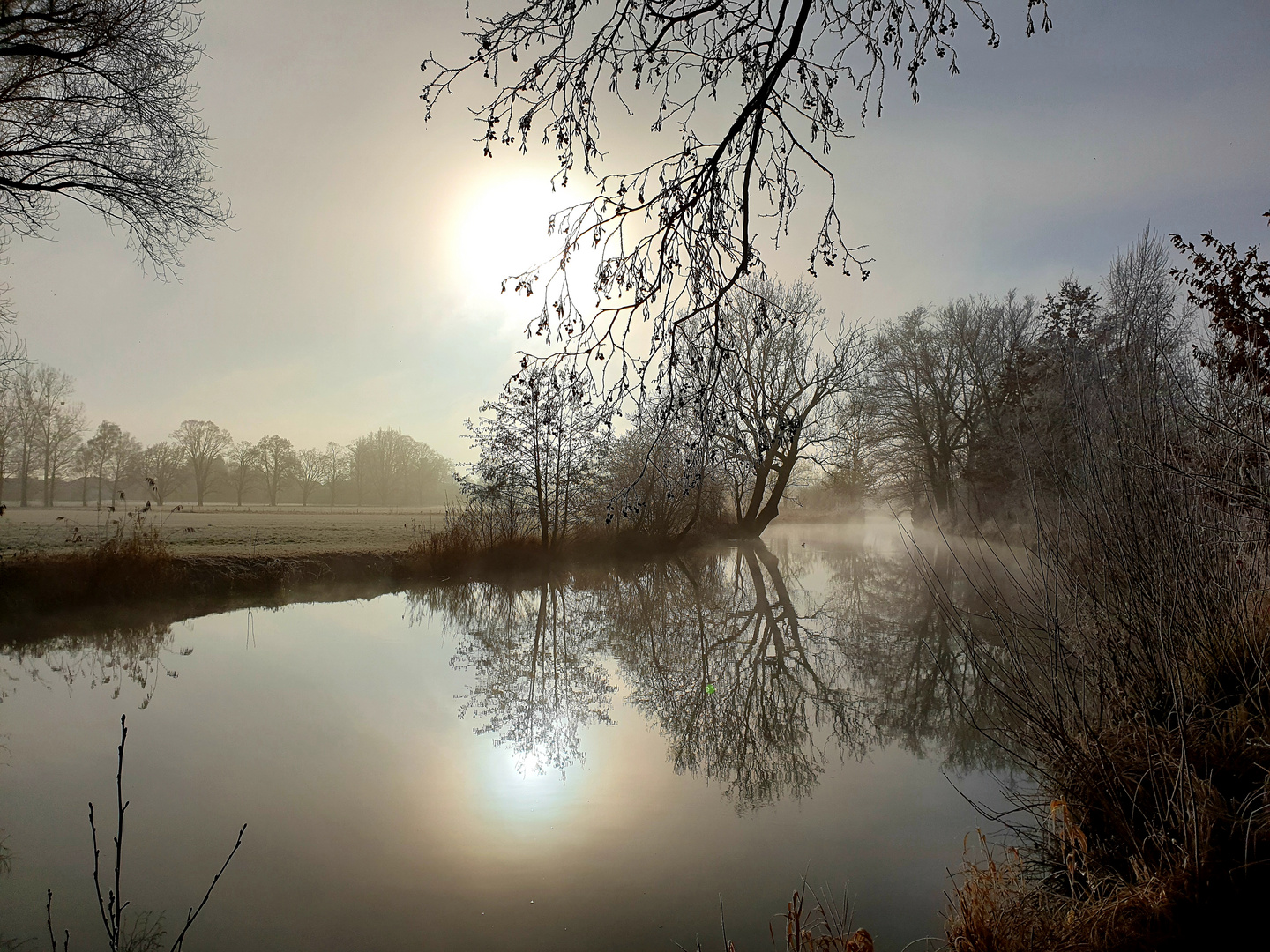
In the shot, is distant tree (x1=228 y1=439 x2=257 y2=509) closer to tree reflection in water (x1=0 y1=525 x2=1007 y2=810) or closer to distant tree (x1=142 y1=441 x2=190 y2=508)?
distant tree (x1=142 y1=441 x2=190 y2=508)

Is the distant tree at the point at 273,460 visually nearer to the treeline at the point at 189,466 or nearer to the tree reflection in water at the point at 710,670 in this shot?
the treeline at the point at 189,466

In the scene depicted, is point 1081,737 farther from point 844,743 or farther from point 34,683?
point 34,683

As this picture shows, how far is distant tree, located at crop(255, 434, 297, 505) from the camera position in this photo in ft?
160

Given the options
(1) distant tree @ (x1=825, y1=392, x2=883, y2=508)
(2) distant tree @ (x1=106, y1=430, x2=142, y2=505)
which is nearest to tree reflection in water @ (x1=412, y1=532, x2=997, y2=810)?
(1) distant tree @ (x1=825, y1=392, x2=883, y2=508)

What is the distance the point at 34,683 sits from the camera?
5.80m

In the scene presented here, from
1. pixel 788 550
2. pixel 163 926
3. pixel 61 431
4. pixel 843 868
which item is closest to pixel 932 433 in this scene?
pixel 788 550

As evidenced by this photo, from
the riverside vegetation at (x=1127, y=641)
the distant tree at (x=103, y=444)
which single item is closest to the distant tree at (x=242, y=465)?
the distant tree at (x=103, y=444)

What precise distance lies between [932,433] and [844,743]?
2315 centimetres

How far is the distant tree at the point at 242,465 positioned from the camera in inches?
1866

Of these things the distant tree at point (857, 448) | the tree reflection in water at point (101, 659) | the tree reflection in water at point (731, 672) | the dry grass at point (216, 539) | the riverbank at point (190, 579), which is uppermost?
the distant tree at point (857, 448)

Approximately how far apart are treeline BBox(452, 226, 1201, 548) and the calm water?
68.8 inches

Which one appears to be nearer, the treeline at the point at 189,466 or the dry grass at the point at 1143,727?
the dry grass at the point at 1143,727

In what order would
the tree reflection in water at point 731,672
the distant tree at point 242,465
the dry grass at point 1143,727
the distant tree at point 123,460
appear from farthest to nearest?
1. the distant tree at point 242,465
2. the distant tree at point 123,460
3. the tree reflection in water at point 731,672
4. the dry grass at point 1143,727

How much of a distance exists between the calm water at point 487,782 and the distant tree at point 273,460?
1797 inches
